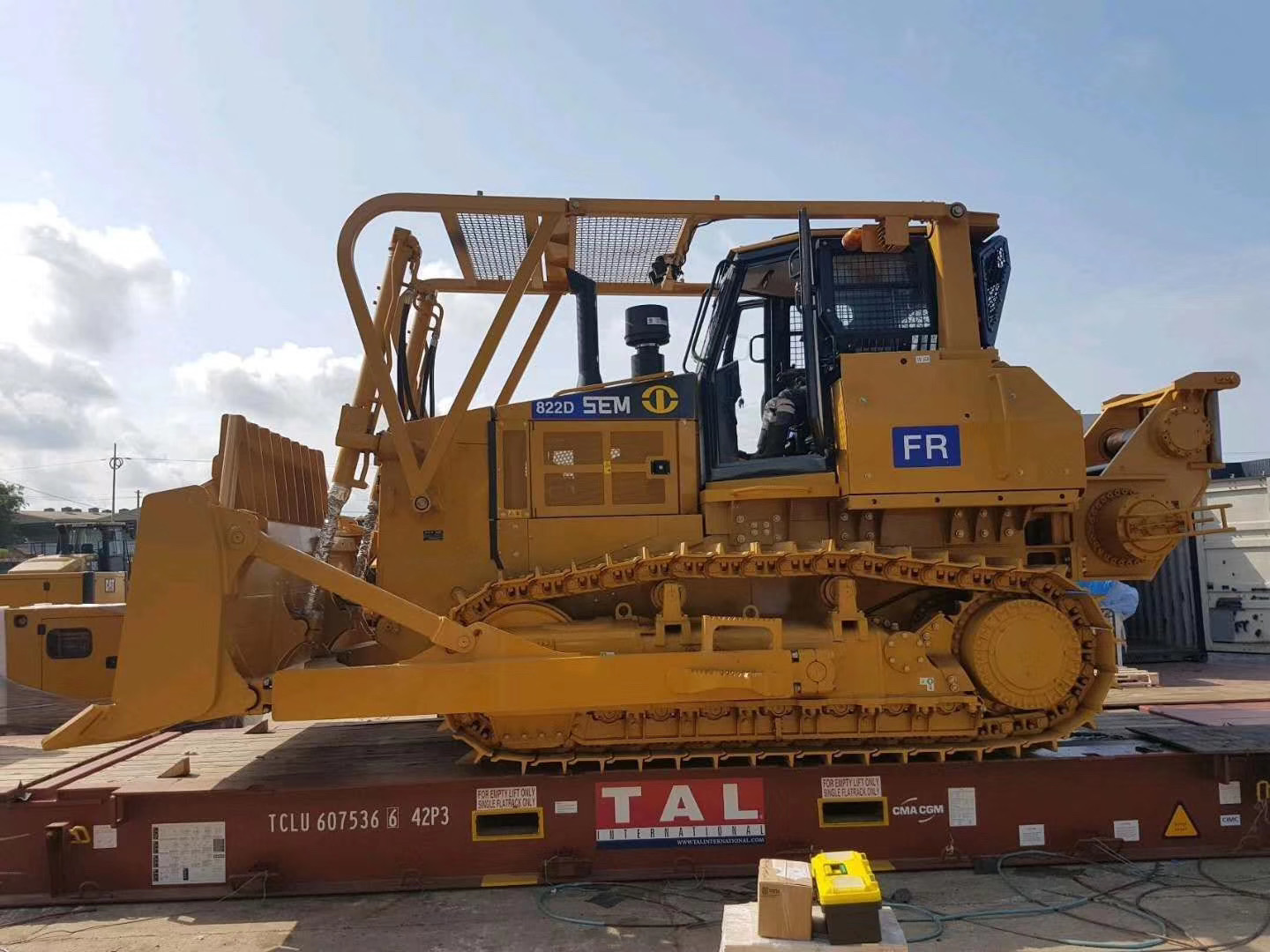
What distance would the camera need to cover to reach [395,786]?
554 centimetres

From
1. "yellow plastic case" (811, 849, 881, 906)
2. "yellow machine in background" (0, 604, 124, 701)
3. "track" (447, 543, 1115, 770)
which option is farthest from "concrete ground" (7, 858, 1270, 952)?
"yellow machine in background" (0, 604, 124, 701)

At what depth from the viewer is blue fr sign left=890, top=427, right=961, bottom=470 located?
18.9 feet

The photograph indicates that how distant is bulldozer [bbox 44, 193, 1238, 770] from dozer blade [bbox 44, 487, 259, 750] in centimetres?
2

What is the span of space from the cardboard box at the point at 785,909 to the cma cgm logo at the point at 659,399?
11.4 ft

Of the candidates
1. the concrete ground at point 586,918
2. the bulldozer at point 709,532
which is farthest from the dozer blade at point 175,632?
the concrete ground at point 586,918

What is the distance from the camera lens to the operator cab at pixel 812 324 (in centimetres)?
609

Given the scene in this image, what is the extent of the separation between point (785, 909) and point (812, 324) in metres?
3.87

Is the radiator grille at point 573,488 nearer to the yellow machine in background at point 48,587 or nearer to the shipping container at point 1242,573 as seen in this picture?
the yellow machine in background at point 48,587

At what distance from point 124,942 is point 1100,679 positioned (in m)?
6.03

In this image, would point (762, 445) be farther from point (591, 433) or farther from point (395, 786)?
point (395, 786)

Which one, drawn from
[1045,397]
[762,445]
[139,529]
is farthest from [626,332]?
[139,529]

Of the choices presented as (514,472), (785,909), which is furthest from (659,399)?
(785,909)

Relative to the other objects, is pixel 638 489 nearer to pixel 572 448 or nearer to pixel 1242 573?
pixel 572 448

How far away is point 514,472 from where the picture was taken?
20.3 ft
